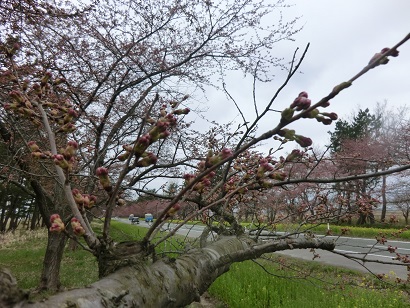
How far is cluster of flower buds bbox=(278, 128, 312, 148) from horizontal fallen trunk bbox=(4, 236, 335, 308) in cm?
60

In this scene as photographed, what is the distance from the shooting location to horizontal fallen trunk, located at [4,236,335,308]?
0.76m

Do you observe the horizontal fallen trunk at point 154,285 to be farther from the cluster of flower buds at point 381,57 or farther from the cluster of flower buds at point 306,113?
the cluster of flower buds at point 381,57

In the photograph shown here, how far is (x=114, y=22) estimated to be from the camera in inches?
230

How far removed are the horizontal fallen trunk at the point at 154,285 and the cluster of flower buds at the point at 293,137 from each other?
60 cm

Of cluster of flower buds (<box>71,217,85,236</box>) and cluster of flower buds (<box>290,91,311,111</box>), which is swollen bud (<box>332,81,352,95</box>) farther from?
cluster of flower buds (<box>71,217,85,236</box>)

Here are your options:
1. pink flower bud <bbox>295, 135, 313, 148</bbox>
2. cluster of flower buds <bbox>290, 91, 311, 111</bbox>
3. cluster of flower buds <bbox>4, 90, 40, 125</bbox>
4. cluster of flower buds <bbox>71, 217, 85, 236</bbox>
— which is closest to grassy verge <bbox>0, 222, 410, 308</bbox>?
cluster of flower buds <bbox>4, 90, 40, 125</bbox>

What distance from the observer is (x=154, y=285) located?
37.8 inches

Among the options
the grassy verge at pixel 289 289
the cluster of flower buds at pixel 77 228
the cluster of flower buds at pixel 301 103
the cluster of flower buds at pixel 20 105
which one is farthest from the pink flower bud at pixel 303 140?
the grassy verge at pixel 289 289

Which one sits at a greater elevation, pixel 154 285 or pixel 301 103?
pixel 301 103

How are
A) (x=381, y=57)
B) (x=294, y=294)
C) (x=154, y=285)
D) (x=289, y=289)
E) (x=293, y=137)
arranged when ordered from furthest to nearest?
1. (x=289, y=289)
2. (x=294, y=294)
3. (x=154, y=285)
4. (x=293, y=137)
5. (x=381, y=57)

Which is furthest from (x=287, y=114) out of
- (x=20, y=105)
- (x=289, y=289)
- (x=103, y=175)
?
(x=289, y=289)

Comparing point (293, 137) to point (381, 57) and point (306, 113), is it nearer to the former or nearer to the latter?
point (306, 113)

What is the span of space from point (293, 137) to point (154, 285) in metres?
0.62

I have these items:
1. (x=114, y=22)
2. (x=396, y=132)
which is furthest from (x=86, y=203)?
(x=396, y=132)
